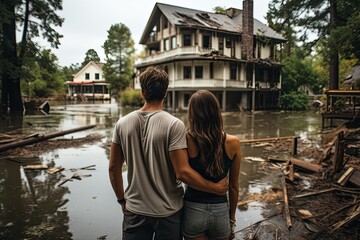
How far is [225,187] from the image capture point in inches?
98.5

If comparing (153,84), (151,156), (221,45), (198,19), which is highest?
(198,19)

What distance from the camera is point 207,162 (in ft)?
8.02

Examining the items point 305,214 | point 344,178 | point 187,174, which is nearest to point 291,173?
point 344,178

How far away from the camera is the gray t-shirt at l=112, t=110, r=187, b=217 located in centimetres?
232

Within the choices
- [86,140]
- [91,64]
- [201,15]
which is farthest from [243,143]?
[91,64]

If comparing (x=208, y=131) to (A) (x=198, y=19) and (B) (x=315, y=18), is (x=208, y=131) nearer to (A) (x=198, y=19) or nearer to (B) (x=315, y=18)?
(B) (x=315, y=18)

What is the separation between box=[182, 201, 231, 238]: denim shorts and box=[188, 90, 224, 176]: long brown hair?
0.30 meters

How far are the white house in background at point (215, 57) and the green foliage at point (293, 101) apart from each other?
1.11 metres

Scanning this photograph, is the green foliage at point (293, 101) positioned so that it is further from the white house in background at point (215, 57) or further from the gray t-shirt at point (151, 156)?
the gray t-shirt at point (151, 156)

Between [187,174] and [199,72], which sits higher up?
[199,72]

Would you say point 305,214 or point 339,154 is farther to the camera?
point 339,154

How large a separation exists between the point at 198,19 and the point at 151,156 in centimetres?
3389

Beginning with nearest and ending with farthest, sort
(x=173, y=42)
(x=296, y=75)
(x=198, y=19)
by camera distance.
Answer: (x=198, y=19)
(x=173, y=42)
(x=296, y=75)

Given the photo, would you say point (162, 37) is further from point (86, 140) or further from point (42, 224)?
point (42, 224)
